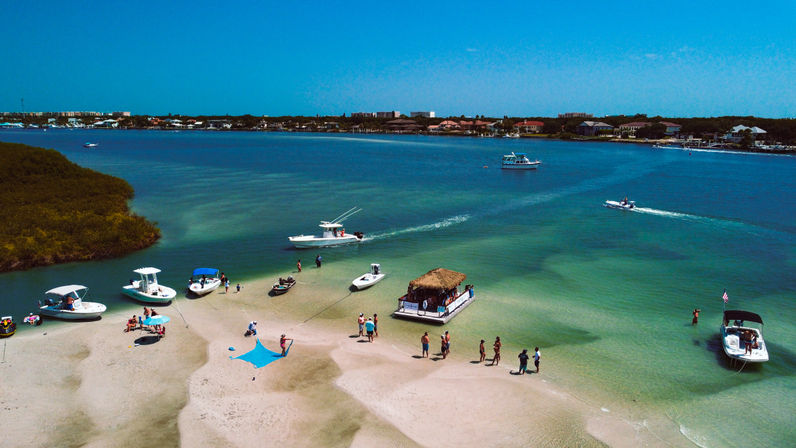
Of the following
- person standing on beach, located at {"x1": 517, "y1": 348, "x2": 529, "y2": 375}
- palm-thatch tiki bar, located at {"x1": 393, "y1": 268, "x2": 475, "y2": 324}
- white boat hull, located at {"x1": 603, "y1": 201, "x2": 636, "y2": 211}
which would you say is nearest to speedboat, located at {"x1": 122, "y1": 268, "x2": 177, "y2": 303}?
palm-thatch tiki bar, located at {"x1": 393, "y1": 268, "x2": 475, "y2": 324}

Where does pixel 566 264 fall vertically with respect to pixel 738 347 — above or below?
below

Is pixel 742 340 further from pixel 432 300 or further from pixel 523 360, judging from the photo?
pixel 432 300

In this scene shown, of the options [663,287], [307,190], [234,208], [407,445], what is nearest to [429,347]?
[407,445]

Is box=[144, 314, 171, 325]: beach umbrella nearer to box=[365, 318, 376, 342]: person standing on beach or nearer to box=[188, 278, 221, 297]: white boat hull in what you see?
box=[188, 278, 221, 297]: white boat hull

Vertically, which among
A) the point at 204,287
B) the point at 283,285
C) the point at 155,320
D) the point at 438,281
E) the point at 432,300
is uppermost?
the point at 438,281

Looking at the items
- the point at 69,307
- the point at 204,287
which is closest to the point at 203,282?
the point at 204,287

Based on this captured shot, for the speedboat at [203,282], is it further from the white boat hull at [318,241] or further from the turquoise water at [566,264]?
the white boat hull at [318,241]
